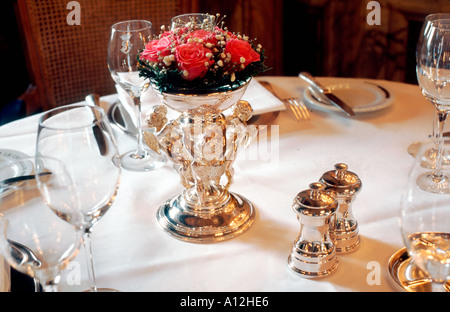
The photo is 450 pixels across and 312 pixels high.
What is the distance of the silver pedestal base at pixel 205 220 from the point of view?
2.96 feet

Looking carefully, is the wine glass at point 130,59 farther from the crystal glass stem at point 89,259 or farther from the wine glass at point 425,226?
the wine glass at point 425,226

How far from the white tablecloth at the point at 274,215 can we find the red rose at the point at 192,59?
28 centimetres

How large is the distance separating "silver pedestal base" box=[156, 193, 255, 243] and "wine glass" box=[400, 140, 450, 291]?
0.32 metres

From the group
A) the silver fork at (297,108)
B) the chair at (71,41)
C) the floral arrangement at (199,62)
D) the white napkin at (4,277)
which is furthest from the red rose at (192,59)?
the chair at (71,41)

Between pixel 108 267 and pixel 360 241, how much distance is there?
0.40m

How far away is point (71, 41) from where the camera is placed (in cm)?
189

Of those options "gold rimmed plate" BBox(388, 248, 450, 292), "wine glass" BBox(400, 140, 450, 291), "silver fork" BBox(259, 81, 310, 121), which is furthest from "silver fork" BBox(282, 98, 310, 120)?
"wine glass" BBox(400, 140, 450, 291)

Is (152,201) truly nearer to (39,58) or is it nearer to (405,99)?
(405,99)

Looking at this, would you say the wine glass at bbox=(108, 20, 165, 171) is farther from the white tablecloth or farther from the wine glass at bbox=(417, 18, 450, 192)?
the wine glass at bbox=(417, 18, 450, 192)

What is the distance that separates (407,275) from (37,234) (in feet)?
1.72

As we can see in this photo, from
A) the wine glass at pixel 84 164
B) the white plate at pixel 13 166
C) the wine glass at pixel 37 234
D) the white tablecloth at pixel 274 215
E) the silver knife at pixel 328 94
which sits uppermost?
the wine glass at pixel 84 164

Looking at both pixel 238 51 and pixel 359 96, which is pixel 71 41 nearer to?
pixel 359 96

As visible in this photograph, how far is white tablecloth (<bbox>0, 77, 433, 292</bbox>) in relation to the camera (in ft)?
2.63

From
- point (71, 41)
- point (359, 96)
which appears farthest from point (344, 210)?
point (71, 41)
